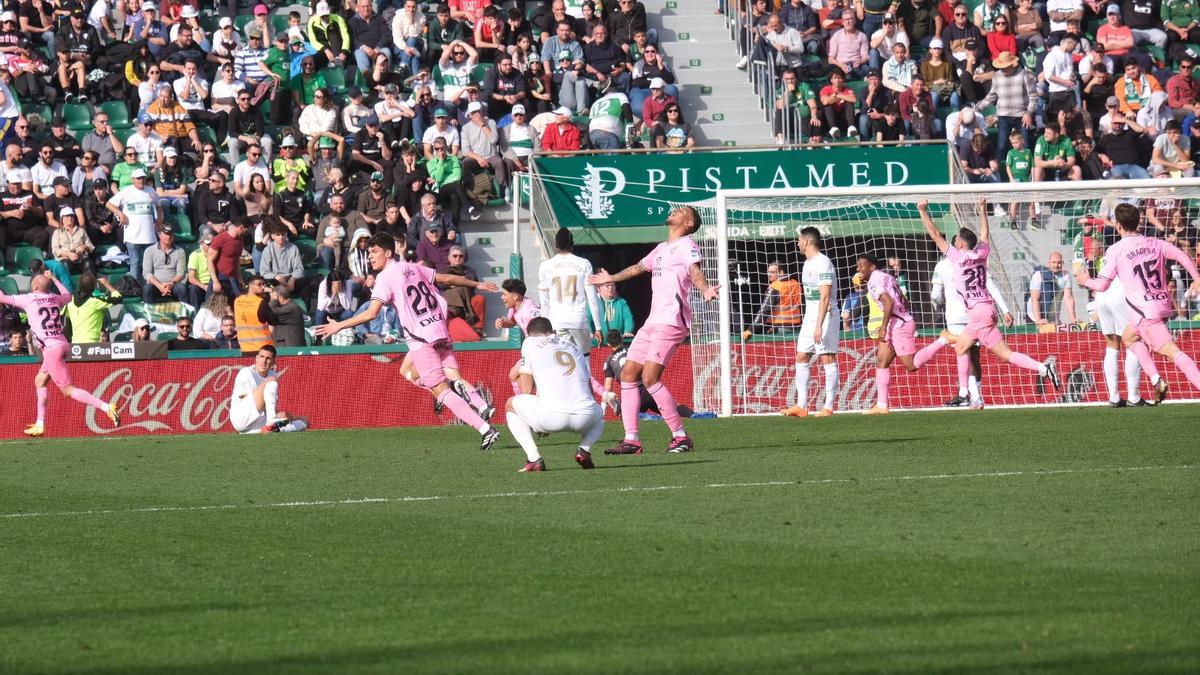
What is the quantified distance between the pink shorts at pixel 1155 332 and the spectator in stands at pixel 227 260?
42.3 ft

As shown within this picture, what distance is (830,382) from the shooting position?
19.6 metres

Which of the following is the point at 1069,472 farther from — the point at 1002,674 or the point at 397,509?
the point at 1002,674

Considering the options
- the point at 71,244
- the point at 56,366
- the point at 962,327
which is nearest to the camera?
the point at 962,327

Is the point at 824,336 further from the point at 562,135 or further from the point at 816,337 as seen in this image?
the point at 562,135

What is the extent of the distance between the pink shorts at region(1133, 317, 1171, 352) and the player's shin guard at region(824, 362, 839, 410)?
3864 mm

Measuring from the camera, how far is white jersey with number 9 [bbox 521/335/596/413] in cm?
1173

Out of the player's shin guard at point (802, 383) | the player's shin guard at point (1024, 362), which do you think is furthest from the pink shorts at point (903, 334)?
the player's shin guard at point (1024, 362)

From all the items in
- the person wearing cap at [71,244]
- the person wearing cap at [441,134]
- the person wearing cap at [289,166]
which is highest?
the person wearing cap at [441,134]

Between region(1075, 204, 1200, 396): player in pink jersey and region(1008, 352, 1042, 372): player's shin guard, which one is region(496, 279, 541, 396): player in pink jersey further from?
region(1075, 204, 1200, 396): player in pink jersey

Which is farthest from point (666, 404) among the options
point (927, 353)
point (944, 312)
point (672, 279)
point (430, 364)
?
point (944, 312)

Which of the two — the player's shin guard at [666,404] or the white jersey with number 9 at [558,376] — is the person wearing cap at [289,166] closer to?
the player's shin guard at [666,404]

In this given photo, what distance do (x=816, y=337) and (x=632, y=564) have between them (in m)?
11.4

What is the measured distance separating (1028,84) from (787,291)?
7.42 metres

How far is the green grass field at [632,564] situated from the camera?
580 centimetres
